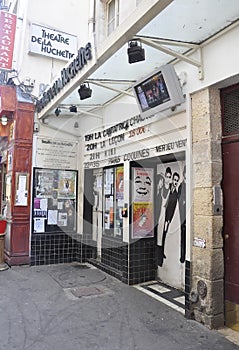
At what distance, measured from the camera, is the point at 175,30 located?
12.0 ft

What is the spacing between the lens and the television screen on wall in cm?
396

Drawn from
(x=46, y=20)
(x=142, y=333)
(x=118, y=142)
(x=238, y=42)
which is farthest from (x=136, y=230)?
(x=46, y=20)

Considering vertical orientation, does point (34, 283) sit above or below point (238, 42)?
below

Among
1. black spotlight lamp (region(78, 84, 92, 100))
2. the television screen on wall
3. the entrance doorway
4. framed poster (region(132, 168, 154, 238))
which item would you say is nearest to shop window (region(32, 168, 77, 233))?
framed poster (region(132, 168, 154, 238))

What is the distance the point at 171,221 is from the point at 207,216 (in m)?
1.72

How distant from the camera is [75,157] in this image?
737cm

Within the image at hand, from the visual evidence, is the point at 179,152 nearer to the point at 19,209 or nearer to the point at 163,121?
the point at 163,121

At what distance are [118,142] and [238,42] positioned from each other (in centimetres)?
294

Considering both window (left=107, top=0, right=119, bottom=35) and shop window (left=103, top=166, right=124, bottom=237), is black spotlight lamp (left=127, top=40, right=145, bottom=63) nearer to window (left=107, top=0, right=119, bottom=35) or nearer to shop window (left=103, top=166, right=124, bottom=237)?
shop window (left=103, top=166, right=124, bottom=237)

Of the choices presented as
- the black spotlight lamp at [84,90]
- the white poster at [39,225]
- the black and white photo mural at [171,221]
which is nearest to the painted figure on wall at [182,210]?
the black and white photo mural at [171,221]

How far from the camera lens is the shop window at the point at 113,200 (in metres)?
6.10

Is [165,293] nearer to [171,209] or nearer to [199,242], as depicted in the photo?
[171,209]

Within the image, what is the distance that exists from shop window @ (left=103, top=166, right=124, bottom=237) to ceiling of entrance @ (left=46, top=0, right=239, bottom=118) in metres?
1.87

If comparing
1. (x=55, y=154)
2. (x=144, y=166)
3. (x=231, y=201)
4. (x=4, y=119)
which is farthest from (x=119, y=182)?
(x=4, y=119)
